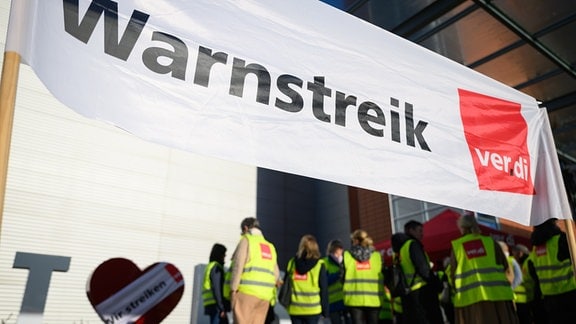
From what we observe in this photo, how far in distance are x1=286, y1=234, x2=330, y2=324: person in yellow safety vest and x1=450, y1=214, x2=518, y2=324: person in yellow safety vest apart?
4.78ft

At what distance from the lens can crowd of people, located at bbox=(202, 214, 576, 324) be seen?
4027 mm

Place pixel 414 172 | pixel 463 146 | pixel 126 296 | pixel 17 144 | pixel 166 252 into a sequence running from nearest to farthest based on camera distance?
pixel 126 296, pixel 414 172, pixel 463 146, pixel 17 144, pixel 166 252

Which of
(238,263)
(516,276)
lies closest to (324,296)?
(238,263)

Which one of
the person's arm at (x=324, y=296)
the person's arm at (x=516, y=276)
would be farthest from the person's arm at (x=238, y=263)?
the person's arm at (x=516, y=276)

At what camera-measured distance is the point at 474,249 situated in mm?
4113

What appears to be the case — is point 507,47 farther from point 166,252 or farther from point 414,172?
point 166,252

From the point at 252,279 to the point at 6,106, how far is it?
322cm

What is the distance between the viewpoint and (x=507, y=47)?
5.10m

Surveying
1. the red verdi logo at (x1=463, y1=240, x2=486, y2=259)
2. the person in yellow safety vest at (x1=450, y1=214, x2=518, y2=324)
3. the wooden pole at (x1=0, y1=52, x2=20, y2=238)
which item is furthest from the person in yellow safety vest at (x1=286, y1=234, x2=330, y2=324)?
the wooden pole at (x1=0, y1=52, x2=20, y2=238)

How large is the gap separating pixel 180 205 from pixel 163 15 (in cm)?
1045

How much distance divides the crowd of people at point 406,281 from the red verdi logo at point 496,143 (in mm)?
1438

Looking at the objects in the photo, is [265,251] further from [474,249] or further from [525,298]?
[525,298]

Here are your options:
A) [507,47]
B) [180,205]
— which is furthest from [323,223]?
[507,47]

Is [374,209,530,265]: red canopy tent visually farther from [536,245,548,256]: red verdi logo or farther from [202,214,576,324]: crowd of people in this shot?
[536,245,548,256]: red verdi logo
